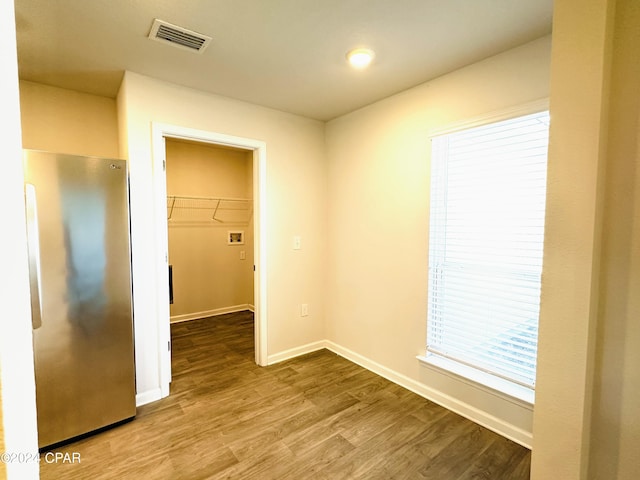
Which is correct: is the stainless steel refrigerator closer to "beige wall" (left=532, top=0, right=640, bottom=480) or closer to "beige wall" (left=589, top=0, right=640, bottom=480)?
"beige wall" (left=532, top=0, right=640, bottom=480)

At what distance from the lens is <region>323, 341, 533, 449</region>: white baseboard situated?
6.43 ft

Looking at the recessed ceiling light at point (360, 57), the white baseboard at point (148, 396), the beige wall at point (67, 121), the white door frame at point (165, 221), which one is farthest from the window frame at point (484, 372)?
the beige wall at point (67, 121)

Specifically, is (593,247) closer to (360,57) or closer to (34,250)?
(360,57)

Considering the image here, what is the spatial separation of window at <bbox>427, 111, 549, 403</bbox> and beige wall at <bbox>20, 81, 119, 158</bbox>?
114 inches

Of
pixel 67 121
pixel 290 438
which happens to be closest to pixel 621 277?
pixel 290 438

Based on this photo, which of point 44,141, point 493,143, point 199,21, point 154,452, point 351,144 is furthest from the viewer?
point 351,144

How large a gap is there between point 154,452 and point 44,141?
2.58 metres

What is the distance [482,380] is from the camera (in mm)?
2119

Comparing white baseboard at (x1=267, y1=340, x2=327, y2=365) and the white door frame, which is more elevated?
the white door frame

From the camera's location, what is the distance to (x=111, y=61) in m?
2.10

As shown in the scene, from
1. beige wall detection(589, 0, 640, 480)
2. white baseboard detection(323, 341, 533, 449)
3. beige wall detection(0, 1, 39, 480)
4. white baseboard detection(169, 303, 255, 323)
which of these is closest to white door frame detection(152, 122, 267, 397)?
white baseboard detection(323, 341, 533, 449)

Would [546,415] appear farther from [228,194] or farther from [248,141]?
[228,194]

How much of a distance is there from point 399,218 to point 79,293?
7.85 ft

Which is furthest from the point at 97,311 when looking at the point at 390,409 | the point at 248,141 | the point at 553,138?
the point at 553,138
